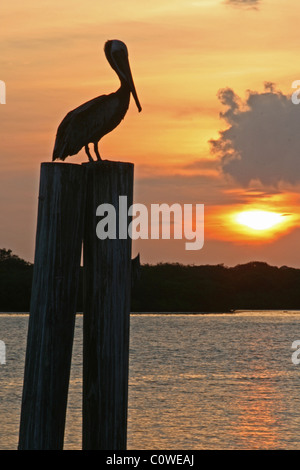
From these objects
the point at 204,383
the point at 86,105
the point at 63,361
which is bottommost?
the point at 63,361

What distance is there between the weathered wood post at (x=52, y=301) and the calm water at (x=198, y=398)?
13.2 m

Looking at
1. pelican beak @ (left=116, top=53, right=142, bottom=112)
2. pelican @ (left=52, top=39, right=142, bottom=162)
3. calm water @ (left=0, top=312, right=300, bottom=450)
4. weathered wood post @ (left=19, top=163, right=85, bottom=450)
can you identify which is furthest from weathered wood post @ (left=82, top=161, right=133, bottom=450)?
calm water @ (left=0, top=312, right=300, bottom=450)

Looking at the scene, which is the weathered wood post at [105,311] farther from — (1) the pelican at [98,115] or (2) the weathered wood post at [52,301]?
(1) the pelican at [98,115]

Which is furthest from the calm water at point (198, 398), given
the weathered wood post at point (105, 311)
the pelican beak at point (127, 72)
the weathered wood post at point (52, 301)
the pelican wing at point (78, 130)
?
the weathered wood post at point (52, 301)

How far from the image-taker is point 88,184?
214 inches

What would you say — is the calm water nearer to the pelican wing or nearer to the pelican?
the pelican

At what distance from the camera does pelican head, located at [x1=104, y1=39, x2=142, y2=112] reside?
21.8ft

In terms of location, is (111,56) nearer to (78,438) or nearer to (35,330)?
(35,330)

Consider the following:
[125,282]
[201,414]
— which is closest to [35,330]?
[125,282]

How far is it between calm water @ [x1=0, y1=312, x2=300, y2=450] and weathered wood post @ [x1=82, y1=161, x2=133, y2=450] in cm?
1303

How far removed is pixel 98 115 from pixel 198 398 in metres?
23.7

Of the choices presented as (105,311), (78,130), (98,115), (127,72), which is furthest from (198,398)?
(105,311)
